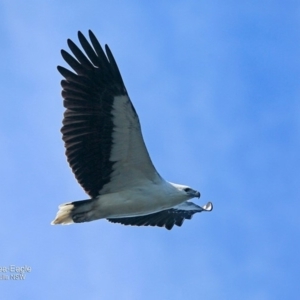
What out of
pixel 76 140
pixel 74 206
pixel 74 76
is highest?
pixel 74 76

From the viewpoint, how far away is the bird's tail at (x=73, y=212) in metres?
19.1

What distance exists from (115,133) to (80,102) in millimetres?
1041

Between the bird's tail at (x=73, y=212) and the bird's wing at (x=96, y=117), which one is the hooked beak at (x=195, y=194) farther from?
the bird's tail at (x=73, y=212)

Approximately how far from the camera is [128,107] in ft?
60.5

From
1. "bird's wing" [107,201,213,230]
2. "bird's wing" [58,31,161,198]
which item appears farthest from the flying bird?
"bird's wing" [107,201,213,230]

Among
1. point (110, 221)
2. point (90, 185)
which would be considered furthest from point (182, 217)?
point (90, 185)

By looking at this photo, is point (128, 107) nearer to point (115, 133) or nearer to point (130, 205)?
point (115, 133)

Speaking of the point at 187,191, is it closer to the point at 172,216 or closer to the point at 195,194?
the point at 195,194

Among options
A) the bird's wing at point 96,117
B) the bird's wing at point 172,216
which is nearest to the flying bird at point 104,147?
the bird's wing at point 96,117

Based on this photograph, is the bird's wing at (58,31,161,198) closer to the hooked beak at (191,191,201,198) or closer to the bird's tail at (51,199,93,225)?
the bird's tail at (51,199,93,225)

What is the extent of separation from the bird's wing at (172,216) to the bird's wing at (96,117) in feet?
9.35

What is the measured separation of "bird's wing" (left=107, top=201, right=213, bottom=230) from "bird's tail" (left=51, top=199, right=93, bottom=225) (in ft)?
8.68

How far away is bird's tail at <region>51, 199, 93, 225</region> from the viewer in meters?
19.1

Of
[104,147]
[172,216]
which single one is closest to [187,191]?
[104,147]
